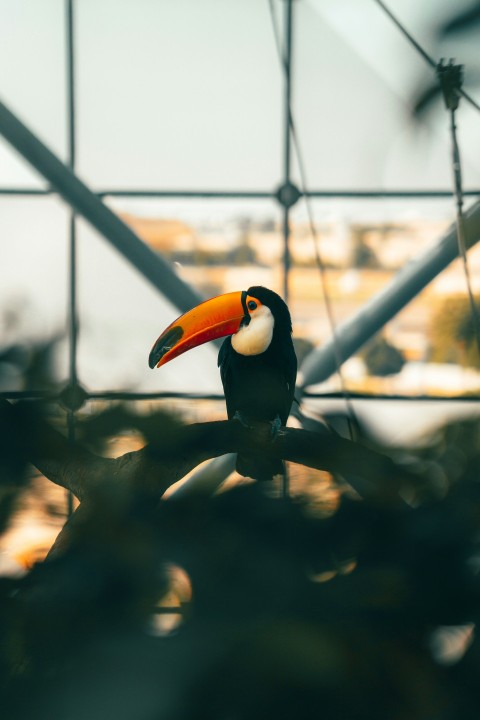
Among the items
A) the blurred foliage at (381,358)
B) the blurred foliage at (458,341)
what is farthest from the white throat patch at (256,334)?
the blurred foliage at (458,341)

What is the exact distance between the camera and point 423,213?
11.2 ft

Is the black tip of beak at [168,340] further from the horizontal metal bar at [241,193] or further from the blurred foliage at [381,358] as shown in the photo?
the horizontal metal bar at [241,193]

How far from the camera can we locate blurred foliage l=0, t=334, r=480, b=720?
30 centimetres

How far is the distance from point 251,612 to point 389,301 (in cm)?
251

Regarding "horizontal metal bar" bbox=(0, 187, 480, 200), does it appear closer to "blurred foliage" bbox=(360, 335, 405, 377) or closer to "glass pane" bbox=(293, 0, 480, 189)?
"glass pane" bbox=(293, 0, 480, 189)

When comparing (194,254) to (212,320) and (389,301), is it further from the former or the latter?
(212,320)

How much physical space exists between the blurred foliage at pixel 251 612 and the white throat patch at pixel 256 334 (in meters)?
1.92

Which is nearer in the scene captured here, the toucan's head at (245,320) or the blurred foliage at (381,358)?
the blurred foliage at (381,358)

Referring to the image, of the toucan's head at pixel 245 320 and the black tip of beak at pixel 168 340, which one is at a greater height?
the toucan's head at pixel 245 320

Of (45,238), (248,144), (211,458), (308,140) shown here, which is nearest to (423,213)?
(308,140)

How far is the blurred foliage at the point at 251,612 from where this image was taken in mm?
298

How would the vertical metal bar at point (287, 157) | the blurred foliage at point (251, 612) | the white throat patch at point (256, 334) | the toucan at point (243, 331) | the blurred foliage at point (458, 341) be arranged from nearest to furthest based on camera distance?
1. the blurred foliage at point (251, 612)
2. the blurred foliage at point (458, 341)
3. the toucan at point (243, 331)
4. the white throat patch at point (256, 334)
5. the vertical metal bar at point (287, 157)

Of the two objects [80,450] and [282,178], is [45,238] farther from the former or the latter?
[80,450]

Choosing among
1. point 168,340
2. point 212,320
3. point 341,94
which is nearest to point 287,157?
point 341,94
